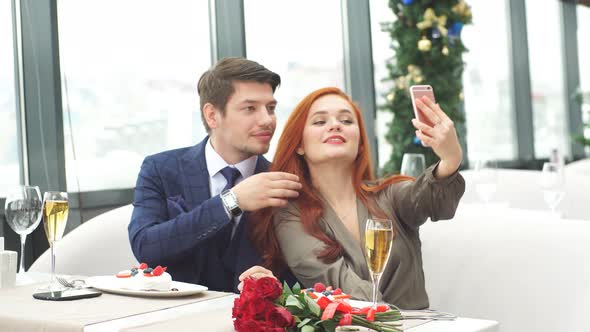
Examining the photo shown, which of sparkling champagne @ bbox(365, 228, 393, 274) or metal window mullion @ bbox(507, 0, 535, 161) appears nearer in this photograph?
sparkling champagne @ bbox(365, 228, 393, 274)

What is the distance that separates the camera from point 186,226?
2.29m

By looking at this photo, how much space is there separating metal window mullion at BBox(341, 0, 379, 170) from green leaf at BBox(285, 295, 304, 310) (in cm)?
476

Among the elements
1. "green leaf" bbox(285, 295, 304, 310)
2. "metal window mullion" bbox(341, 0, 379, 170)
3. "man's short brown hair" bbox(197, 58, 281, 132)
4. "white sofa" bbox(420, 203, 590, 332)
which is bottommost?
"white sofa" bbox(420, 203, 590, 332)

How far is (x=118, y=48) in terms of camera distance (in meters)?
4.62

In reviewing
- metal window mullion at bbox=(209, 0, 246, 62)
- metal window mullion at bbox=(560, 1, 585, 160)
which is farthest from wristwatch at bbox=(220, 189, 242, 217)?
metal window mullion at bbox=(560, 1, 585, 160)

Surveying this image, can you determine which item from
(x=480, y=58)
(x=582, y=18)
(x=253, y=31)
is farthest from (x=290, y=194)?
(x=582, y=18)

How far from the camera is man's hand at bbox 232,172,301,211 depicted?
7.18 ft

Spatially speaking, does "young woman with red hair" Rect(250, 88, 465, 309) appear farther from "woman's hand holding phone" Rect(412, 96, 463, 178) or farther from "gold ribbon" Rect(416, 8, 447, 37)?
"gold ribbon" Rect(416, 8, 447, 37)

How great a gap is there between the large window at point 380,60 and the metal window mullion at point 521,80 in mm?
2769

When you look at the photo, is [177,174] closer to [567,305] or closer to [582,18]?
[567,305]

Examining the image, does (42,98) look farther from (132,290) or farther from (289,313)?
(289,313)

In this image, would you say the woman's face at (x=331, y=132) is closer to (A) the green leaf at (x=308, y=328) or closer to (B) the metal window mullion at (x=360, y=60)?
(A) the green leaf at (x=308, y=328)

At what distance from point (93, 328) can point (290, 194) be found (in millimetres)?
739

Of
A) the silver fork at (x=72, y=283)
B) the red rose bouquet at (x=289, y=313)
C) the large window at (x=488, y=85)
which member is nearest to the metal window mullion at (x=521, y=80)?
the large window at (x=488, y=85)
